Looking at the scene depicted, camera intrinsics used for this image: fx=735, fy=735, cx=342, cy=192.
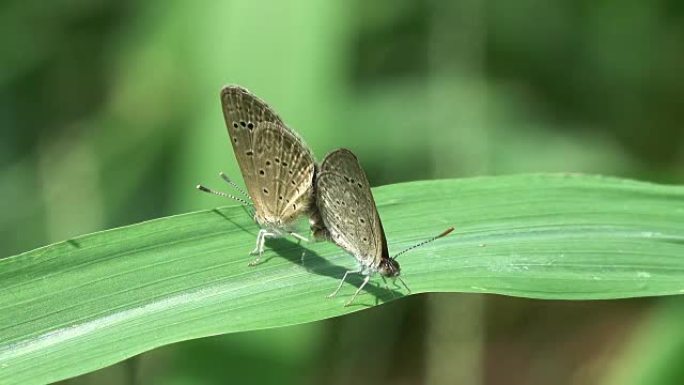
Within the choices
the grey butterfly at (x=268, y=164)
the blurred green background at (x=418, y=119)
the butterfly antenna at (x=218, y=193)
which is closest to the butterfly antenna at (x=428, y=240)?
the grey butterfly at (x=268, y=164)

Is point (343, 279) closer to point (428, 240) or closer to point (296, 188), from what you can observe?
point (428, 240)

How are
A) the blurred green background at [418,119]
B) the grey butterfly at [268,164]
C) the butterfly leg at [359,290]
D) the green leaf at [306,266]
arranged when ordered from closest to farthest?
the green leaf at [306,266] < the butterfly leg at [359,290] < the grey butterfly at [268,164] < the blurred green background at [418,119]

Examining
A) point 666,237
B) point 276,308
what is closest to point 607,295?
point 666,237

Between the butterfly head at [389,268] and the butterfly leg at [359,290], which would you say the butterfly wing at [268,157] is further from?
the butterfly head at [389,268]

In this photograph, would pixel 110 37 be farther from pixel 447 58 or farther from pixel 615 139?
pixel 615 139

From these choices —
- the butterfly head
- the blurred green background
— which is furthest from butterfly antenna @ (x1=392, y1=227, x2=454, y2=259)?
the blurred green background

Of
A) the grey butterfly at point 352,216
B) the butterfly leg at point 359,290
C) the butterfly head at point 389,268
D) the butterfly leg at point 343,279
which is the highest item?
the grey butterfly at point 352,216

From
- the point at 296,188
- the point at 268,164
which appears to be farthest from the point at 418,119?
the point at 268,164
